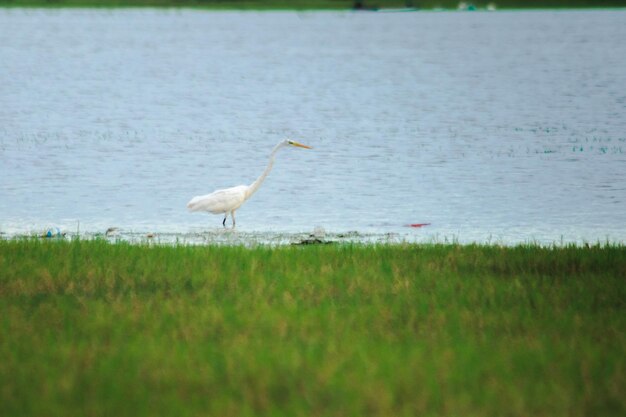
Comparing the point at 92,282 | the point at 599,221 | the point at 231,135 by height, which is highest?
the point at 92,282

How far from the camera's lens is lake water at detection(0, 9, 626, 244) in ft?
59.3

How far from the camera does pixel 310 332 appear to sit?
27.1ft

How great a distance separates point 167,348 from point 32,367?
946mm

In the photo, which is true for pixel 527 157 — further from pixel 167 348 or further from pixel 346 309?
pixel 167 348

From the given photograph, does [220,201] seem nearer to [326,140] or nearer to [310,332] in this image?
[310,332]

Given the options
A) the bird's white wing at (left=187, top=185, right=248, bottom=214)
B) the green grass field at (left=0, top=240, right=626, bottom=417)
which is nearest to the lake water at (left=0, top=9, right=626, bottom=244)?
the bird's white wing at (left=187, top=185, right=248, bottom=214)

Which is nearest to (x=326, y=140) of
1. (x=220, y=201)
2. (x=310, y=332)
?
(x=220, y=201)

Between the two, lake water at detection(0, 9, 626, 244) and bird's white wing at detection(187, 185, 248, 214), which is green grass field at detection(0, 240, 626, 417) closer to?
bird's white wing at detection(187, 185, 248, 214)

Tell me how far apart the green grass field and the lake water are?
14.9ft

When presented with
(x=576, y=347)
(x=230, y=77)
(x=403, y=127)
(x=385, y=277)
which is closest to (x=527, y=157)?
(x=403, y=127)

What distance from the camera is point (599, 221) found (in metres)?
17.5

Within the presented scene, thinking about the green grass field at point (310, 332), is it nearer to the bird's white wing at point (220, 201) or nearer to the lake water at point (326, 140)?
the bird's white wing at point (220, 201)

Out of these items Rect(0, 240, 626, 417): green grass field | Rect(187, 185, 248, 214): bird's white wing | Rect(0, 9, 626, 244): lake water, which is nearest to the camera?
Rect(0, 240, 626, 417): green grass field

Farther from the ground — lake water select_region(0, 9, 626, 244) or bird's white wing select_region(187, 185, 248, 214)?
bird's white wing select_region(187, 185, 248, 214)
